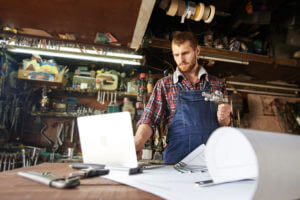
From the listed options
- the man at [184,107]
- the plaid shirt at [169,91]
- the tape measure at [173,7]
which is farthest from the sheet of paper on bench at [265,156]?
the tape measure at [173,7]

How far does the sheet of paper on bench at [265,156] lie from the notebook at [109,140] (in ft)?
1.20

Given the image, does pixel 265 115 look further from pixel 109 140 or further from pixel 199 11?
pixel 109 140

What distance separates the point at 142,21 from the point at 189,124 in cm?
122

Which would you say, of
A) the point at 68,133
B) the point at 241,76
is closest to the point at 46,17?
the point at 68,133

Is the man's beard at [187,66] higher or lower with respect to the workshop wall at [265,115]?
higher

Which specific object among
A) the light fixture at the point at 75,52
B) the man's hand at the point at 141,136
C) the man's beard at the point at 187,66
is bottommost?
the man's hand at the point at 141,136

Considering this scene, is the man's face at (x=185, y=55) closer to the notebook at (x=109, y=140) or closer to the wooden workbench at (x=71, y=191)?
the notebook at (x=109, y=140)

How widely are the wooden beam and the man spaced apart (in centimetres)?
42

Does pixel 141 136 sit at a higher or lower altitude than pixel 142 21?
lower

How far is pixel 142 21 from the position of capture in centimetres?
205

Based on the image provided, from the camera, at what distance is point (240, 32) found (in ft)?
11.6

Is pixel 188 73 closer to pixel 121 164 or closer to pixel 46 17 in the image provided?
pixel 121 164

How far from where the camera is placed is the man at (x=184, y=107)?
1575mm

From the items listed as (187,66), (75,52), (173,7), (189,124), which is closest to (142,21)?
(173,7)
